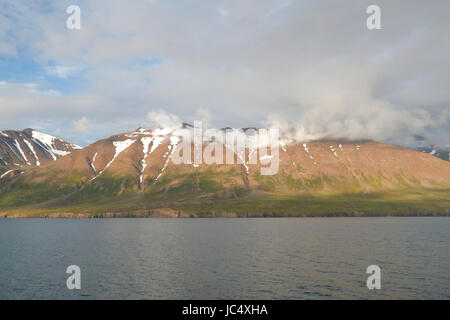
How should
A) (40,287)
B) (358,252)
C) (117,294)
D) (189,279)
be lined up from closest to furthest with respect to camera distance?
1. (117,294)
2. (40,287)
3. (189,279)
4. (358,252)

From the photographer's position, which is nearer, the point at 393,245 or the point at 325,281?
the point at 325,281

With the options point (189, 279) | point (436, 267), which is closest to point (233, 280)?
point (189, 279)

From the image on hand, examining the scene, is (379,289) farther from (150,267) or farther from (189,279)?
(150,267)

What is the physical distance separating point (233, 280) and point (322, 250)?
4173 centimetres

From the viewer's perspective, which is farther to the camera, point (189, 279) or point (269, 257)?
point (269, 257)

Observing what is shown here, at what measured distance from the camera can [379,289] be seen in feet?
181

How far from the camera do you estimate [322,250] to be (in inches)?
3784

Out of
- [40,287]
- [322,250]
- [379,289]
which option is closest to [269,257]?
[322,250]
